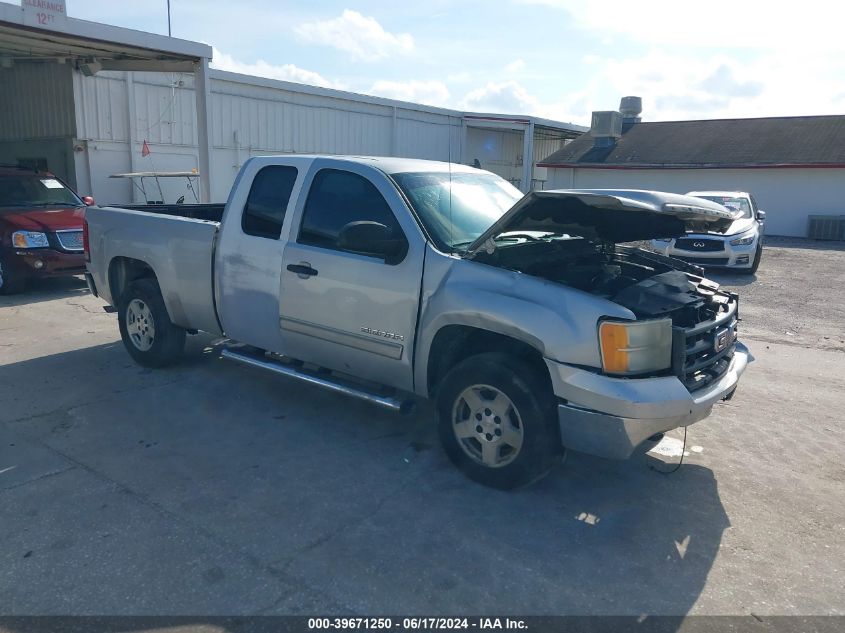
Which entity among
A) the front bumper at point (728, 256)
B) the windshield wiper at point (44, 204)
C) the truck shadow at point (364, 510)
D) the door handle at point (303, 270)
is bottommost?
the truck shadow at point (364, 510)

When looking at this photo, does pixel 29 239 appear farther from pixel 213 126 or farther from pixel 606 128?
pixel 606 128

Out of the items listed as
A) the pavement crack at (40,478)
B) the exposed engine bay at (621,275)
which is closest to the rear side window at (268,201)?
the exposed engine bay at (621,275)

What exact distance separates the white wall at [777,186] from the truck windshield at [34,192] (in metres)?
23.5

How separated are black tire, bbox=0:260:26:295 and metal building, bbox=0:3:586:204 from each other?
12.0ft

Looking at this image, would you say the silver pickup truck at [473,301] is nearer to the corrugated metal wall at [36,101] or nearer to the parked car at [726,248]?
the parked car at [726,248]

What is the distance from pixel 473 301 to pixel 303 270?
59.7 inches

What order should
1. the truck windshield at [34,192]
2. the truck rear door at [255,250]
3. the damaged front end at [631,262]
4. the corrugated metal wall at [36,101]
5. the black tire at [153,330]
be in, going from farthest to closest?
the corrugated metal wall at [36,101]
the truck windshield at [34,192]
the black tire at [153,330]
the truck rear door at [255,250]
the damaged front end at [631,262]

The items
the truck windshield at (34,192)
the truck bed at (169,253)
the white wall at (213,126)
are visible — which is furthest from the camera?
the white wall at (213,126)

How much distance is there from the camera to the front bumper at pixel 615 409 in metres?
3.75

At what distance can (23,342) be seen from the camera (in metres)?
7.84

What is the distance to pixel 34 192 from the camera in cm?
1152

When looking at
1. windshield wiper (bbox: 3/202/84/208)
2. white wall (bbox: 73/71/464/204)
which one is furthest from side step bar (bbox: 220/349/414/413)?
white wall (bbox: 73/71/464/204)

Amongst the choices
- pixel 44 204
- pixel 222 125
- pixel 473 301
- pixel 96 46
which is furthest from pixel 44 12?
pixel 473 301

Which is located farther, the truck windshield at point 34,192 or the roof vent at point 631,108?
the roof vent at point 631,108
